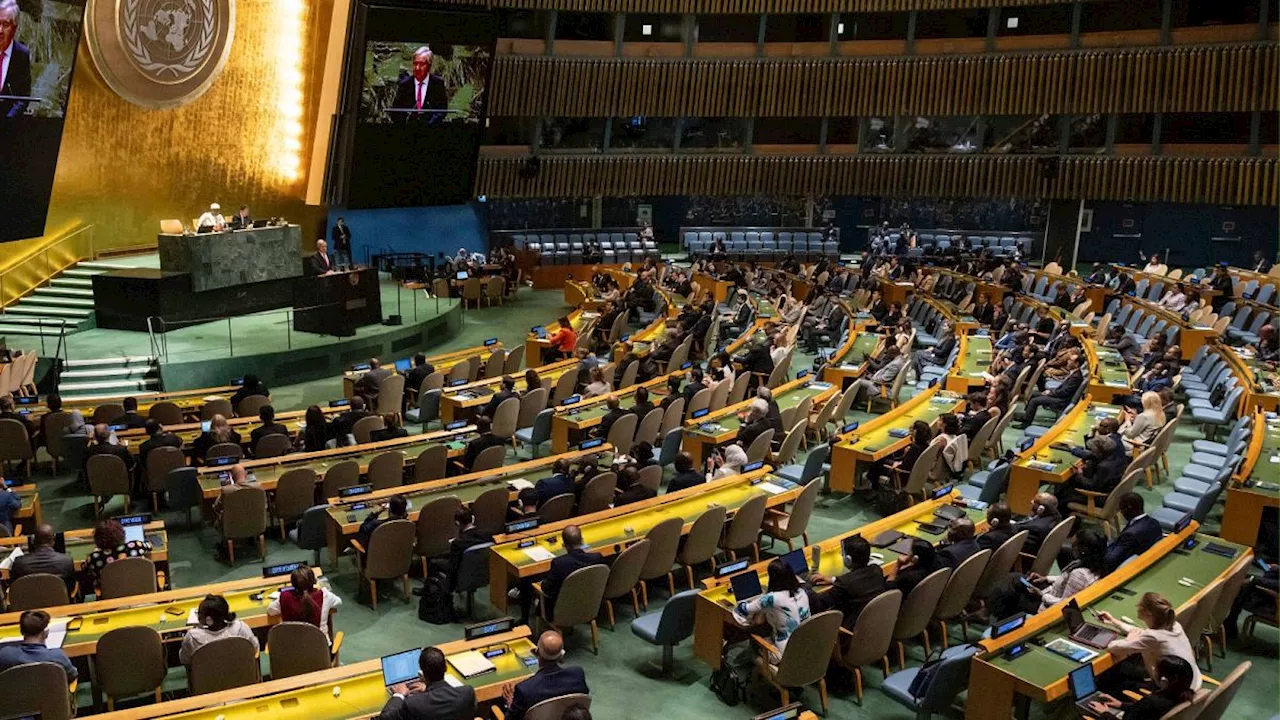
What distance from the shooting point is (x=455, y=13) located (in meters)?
23.7

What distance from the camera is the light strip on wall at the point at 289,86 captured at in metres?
23.2

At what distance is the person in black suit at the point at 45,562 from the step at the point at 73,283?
530 inches

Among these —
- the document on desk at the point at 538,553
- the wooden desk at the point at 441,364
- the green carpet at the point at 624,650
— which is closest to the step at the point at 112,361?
the wooden desk at the point at 441,364

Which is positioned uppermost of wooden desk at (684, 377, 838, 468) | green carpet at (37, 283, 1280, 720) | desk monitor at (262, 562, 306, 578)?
wooden desk at (684, 377, 838, 468)

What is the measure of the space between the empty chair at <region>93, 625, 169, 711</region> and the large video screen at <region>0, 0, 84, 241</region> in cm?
1228

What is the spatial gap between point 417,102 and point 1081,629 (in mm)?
20938

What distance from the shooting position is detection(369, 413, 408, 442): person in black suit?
11.7 m

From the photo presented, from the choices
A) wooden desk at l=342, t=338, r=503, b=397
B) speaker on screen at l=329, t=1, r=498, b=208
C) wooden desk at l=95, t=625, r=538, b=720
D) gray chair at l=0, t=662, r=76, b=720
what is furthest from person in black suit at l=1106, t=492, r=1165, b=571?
speaker on screen at l=329, t=1, r=498, b=208

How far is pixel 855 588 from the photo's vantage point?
22.7 feet

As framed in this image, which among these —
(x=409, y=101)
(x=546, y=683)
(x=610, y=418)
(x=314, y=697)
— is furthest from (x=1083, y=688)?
(x=409, y=101)

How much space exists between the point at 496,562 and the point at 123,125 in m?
16.8

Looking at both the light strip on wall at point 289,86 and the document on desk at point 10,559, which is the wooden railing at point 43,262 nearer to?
the light strip on wall at point 289,86

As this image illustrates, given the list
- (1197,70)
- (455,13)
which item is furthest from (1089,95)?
(455,13)

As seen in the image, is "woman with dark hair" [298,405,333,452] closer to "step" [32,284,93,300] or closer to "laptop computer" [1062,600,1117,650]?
"laptop computer" [1062,600,1117,650]
